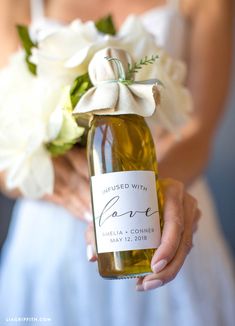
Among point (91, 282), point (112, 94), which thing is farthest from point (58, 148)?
point (91, 282)

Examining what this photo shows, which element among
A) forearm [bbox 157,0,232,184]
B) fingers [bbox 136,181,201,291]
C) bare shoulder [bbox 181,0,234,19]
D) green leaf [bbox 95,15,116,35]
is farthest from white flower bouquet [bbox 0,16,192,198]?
bare shoulder [bbox 181,0,234,19]

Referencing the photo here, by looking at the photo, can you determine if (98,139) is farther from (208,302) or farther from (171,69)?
(208,302)

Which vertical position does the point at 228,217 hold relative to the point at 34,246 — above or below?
above

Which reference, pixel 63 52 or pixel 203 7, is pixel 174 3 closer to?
pixel 203 7

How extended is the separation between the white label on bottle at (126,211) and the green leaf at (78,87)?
0.10 meters

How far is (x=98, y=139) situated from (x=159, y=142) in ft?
1.43

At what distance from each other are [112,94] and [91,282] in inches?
18.3

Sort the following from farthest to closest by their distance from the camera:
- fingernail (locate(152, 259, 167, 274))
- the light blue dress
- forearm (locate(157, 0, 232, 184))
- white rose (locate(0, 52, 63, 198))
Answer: forearm (locate(157, 0, 232, 184)), the light blue dress, white rose (locate(0, 52, 63, 198)), fingernail (locate(152, 259, 167, 274))

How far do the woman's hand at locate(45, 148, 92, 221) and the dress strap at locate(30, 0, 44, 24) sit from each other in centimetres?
45

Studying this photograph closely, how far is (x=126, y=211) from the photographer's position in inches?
18.7

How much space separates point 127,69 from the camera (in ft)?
1.67

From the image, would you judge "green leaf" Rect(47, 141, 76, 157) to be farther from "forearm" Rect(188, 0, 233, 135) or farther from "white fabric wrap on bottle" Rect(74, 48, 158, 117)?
"forearm" Rect(188, 0, 233, 135)

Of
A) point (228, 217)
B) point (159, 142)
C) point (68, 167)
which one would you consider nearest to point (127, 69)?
point (68, 167)

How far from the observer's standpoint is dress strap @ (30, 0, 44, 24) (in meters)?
1.06
